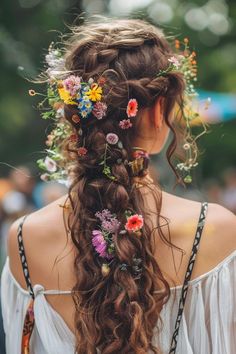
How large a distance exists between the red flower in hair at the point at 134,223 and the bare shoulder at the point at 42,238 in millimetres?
223

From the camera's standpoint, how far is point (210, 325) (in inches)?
95.5

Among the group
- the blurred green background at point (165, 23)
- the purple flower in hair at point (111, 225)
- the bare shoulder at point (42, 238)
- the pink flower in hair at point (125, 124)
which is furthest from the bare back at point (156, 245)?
the blurred green background at point (165, 23)

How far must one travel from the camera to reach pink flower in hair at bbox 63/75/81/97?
2420 mm

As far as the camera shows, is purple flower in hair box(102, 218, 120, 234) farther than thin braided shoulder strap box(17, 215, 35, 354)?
No

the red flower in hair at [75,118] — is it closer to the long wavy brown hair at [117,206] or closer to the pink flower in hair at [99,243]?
the long wavy brown hair at [117,206]

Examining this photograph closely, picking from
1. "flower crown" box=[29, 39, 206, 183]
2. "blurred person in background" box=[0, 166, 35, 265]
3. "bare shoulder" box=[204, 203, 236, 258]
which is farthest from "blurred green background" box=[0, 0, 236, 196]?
"bare shoulder" box=[204, 203, 236, 258]

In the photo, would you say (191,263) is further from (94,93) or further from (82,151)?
(94,93)

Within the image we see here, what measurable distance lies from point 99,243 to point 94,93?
0.45 metres

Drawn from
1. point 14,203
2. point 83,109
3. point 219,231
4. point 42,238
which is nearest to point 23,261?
point 42,238

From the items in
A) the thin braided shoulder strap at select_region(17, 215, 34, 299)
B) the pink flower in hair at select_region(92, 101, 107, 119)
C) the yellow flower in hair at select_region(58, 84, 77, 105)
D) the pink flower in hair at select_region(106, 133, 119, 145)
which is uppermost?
the yellow flower in hair at select_region(58, 84, 77, 105)

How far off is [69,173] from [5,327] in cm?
58

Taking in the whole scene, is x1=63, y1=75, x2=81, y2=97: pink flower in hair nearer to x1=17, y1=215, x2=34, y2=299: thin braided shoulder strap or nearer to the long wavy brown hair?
the long wavy brown hair

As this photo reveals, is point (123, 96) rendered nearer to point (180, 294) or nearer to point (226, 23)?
point (180, 294)

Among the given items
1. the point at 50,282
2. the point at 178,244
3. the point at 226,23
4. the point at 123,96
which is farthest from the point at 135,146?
the point at 226,23
